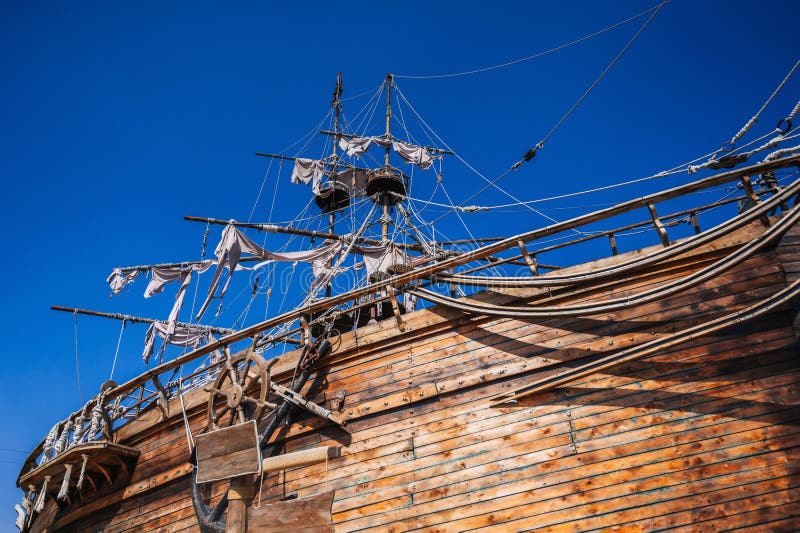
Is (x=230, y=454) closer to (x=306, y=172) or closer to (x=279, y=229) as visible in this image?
(x=279, y=229)

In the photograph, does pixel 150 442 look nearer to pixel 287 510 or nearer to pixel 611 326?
pixel 287 510

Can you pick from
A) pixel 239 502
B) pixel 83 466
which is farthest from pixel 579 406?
pixel 83 466

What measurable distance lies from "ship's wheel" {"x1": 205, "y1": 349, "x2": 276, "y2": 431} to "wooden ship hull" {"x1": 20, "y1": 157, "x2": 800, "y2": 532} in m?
0.63

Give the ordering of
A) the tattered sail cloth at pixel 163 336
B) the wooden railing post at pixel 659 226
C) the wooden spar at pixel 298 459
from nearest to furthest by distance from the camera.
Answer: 1. the wooden spar at pixel 298 459
2. the wooden railing post at pixel 659 226
3. the tattered sail cloth at pixel 163 336

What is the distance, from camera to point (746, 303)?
267 inches

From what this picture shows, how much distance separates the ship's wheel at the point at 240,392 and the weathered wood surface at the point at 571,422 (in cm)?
72

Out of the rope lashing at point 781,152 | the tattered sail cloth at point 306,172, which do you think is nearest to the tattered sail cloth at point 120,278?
the tattered sail cloth at point 306,172

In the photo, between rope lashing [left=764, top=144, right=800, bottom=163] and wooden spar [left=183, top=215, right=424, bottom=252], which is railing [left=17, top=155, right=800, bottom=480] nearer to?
rope lashing [left=764, top=144, right=800, bottom=163]

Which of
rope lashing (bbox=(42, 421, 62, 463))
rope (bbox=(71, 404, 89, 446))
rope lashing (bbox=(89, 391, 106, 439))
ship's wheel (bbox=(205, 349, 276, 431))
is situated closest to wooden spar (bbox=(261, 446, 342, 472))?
ship's wheel (bbox=(205, 349, 276, 431))

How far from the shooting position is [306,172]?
24484 mm

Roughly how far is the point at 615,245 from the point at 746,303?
1719 millimetres

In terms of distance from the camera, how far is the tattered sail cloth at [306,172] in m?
24.5

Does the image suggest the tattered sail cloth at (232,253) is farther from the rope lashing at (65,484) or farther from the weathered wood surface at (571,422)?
the weathered wood surface at (571,422)

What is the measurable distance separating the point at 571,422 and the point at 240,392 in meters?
4.53
